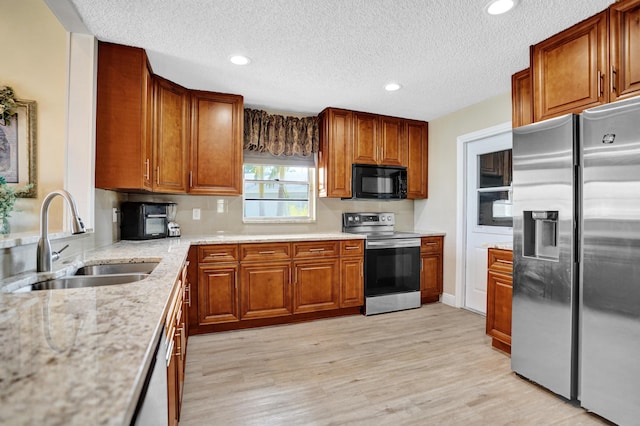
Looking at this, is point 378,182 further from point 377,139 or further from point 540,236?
point 540,236

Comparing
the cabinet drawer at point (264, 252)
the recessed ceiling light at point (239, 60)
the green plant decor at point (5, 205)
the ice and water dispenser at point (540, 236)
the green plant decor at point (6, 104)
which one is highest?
the recessed ceiling light at point (239, 60)

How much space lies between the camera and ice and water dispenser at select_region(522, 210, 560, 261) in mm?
2090

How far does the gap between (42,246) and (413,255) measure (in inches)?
131

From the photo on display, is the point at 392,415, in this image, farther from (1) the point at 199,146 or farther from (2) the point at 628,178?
(1) the point at 199,146

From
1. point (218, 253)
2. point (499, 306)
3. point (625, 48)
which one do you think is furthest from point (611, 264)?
point (218, 253)

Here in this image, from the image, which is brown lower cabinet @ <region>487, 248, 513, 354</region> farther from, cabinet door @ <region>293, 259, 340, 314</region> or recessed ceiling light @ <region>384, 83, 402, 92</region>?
recessed ceiling light @ <region>384, 83, 402, 92</region>

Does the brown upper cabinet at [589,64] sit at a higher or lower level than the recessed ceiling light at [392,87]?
lower

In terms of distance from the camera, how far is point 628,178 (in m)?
1.64

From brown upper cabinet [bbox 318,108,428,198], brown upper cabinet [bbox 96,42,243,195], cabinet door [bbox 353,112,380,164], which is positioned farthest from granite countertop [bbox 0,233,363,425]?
cabinet door [bbox 353,112,380,164]

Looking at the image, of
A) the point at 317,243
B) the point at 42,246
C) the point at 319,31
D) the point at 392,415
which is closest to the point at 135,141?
the point at 42,246

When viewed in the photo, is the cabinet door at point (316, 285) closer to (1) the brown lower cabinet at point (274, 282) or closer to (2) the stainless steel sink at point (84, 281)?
(1) the brown lower cabinet at point (274, 282)

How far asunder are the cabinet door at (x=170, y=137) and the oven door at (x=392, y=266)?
6.85 feet

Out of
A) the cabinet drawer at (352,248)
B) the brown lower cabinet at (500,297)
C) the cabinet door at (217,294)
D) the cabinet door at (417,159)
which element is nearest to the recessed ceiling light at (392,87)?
the cabinet door at (417,159)

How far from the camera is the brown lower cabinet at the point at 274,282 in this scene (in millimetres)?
2971
